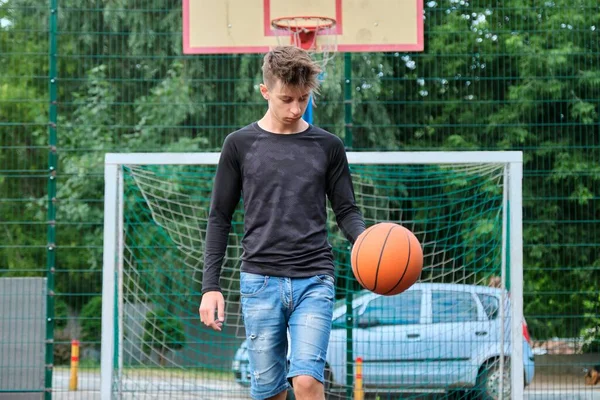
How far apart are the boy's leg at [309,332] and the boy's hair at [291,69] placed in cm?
81

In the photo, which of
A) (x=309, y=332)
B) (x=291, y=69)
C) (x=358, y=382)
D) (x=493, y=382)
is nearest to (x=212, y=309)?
(x=309, y=332)

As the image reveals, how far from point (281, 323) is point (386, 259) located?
539mm

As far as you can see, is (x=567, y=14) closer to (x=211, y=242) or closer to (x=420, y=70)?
(x=420, y=70)

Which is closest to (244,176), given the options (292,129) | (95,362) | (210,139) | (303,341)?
(292,129)

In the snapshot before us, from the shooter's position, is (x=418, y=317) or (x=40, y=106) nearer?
(x=418, y=317)

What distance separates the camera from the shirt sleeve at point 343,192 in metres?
4.14

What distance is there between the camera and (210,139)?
29.4 ft

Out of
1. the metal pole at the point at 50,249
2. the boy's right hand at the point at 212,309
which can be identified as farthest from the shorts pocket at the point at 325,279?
the metal pole at the point at 50,249

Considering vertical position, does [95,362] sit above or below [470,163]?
below

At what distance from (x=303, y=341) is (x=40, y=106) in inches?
231

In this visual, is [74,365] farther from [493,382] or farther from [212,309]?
[212,309]

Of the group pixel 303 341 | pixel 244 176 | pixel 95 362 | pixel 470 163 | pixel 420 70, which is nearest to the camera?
pixel 303 341

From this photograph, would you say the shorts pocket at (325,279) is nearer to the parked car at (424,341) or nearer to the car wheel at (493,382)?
the car wheel at (493,382)

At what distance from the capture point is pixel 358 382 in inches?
307
